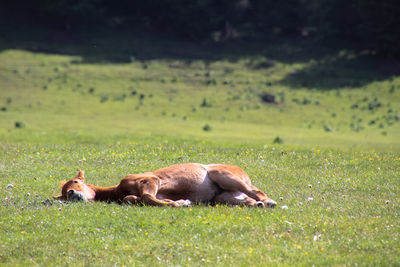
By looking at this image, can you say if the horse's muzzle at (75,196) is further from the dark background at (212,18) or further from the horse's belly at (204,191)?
the dark background at (212,18)

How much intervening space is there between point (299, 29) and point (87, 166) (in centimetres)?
5875

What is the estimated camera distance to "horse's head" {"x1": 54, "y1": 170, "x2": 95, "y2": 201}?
10.8 meters

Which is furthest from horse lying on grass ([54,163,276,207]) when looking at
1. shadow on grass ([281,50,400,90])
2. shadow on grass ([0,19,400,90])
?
shadow on grass ([0,19,400,90])

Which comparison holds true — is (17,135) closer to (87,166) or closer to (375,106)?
(87,166)

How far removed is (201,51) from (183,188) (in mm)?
56451

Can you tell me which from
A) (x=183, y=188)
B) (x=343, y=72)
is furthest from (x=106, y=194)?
(x=343, y=72)

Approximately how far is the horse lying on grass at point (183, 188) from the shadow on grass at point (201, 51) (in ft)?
153

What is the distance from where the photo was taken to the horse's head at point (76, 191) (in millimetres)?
10771

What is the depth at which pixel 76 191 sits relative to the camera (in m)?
10.7

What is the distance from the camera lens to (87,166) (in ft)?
50.7

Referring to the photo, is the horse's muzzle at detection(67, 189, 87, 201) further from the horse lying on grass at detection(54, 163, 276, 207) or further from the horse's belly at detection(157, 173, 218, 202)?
the horse's belly at detection(157, 173, 218, 202)

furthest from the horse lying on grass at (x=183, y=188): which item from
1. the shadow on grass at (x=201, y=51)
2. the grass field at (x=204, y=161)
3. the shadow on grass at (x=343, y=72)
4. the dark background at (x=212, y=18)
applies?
the dark background at (x=212, y=18)

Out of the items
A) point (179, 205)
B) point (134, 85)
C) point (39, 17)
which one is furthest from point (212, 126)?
point (39, 17)

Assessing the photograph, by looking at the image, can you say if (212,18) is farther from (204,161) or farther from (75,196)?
(75,196)
